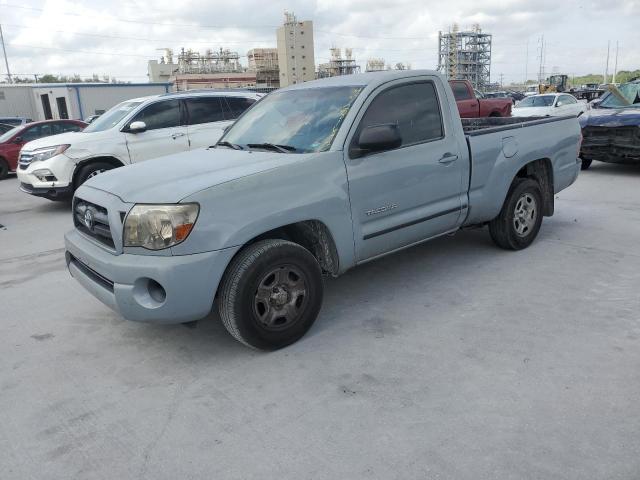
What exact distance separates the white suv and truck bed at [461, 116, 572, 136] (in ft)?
16.4

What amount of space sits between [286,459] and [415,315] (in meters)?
1.85

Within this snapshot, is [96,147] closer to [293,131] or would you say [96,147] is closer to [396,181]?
[293,131]

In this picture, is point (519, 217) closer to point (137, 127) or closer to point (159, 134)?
point (137, 127)

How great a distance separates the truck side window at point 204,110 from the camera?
31.1ft

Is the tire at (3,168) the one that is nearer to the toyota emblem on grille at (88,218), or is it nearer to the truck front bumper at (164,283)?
the toyota emblem on grille at (88,218)

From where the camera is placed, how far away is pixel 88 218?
366cm

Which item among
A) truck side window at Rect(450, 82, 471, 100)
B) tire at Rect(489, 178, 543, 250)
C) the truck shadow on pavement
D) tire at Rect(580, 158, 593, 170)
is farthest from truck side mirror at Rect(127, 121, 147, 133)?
truck side window at Rect(450, 82, 471, 100)

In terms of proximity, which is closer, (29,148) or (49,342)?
(49,342)

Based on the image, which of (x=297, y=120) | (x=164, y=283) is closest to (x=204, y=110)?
(x=297, y=120)

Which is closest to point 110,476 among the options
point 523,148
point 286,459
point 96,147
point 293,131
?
point 286,459

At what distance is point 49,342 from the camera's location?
12.8ft

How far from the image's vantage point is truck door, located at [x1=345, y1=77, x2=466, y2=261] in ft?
12.8

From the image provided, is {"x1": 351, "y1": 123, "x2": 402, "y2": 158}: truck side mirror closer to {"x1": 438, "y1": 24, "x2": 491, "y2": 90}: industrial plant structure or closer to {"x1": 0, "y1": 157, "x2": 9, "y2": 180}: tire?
{"x1": 0, "y1": 157, "x2": 9, "y2": 180}: tire

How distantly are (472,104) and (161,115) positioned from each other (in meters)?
10.2
